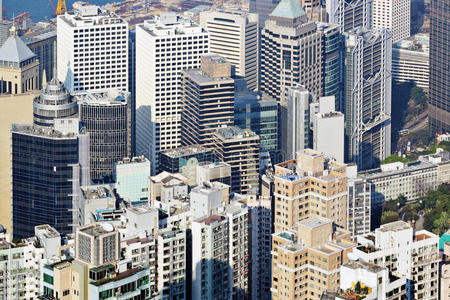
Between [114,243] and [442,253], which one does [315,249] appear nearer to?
[442,253]

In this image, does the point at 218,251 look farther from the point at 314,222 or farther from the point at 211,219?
the point at 314,222

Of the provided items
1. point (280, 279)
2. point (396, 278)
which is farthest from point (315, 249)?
point (396, 278)

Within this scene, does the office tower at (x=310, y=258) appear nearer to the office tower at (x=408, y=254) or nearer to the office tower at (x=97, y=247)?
the office tower at (x=408, y=254)

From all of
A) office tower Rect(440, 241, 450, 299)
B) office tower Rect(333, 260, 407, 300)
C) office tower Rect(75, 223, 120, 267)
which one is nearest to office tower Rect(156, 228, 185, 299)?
office tower Rect(75, 223, 120, 267)

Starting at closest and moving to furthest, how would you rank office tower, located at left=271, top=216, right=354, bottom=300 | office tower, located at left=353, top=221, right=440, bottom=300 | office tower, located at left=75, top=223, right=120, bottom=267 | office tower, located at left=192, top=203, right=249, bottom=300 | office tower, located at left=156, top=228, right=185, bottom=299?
office tower, located at left=75, top=223, right=120, bottom=267 → office tower, located at left=353, top=221, right=440, bottom=300 → office tower, located at left=271, top=216, right=354, bottom=300 → office tower, located at left=156, top=228, right=185, bottom=299 → office tower, located at left=192, top=203, right=249, bottom=300

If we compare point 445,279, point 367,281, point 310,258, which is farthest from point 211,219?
point 367,281

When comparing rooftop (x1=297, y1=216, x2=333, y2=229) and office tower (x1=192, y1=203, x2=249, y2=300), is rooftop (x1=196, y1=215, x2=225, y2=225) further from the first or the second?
rooftop (x1=297, y1=216, x2=333, y2=229)
